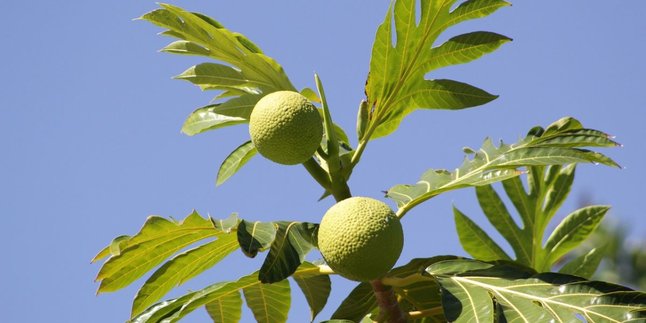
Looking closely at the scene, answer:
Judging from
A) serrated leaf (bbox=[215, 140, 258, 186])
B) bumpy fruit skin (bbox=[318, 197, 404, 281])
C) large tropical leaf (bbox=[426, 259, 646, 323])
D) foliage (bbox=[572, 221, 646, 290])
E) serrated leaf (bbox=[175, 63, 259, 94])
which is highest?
serrated leaf (bbox=[175, 63, 259, 94])

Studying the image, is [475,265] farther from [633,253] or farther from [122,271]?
[633,253]

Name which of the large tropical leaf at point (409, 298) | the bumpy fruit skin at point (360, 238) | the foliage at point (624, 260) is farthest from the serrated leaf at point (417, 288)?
the foliage at point (624, 260)

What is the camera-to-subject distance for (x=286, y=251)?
1.81m

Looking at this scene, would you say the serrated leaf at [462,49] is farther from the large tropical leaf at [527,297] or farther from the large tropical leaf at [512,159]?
the large tropical leaf at [527,297]

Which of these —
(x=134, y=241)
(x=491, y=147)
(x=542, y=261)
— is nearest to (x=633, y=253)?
(x=542, y=261)

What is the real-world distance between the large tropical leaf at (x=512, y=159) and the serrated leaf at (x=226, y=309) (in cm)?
50

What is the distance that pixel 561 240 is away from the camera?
2.78 meters

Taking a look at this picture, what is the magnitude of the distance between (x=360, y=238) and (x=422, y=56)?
67 cm

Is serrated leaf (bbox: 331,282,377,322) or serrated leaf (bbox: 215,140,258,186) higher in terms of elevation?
serrated leaf (bbox: 215,140,258,186)

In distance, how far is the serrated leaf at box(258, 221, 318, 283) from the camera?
1.77 meters

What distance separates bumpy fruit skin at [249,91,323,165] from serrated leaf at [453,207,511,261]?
40.2 inches

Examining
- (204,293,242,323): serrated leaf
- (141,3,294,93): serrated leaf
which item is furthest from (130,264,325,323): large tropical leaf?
(141,3,294,93): serrated leaf

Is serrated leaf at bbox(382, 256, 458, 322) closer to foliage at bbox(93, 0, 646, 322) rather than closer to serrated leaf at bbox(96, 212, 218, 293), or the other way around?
foliage at bbox(93, 0, 646, 322)

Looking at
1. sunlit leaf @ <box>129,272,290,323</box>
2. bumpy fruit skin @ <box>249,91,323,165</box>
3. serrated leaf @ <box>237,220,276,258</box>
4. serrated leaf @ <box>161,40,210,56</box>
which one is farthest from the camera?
serrated leaf @ <box>161,40,210,56</box>
